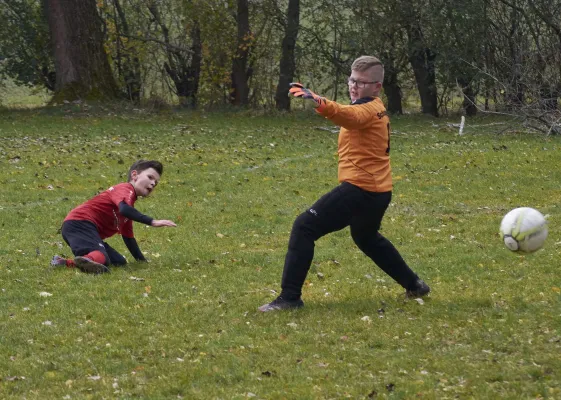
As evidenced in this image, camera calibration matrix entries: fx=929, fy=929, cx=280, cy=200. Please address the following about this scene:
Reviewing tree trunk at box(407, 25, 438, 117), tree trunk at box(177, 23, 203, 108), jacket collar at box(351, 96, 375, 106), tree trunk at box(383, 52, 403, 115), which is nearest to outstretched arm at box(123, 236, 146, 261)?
jacket collar at box(351, 96, 375, 106)

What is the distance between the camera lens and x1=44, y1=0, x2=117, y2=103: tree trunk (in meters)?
29.5

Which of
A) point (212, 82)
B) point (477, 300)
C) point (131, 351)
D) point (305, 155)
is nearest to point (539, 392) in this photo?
point (477, 300)

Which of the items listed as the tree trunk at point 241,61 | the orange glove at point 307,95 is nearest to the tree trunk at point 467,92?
the tree trunk at point 241,61

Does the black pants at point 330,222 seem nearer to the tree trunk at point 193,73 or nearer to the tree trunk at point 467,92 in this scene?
the tree trunk at point 467,92

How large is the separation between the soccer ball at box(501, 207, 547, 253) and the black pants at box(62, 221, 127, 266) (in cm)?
423

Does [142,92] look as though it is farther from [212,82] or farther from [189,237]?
[189,237]

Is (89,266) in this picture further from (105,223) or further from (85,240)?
(105,223)

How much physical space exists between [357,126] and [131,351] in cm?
245

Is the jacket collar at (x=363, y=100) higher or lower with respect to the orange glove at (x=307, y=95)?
lower

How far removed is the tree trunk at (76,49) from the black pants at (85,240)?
67.2 feet

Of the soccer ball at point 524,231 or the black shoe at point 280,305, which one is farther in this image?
the black shoe at point 280,305

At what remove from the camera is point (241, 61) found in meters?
33.8

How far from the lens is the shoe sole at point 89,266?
927 centimetres

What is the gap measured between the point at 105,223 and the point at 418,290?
362cm
